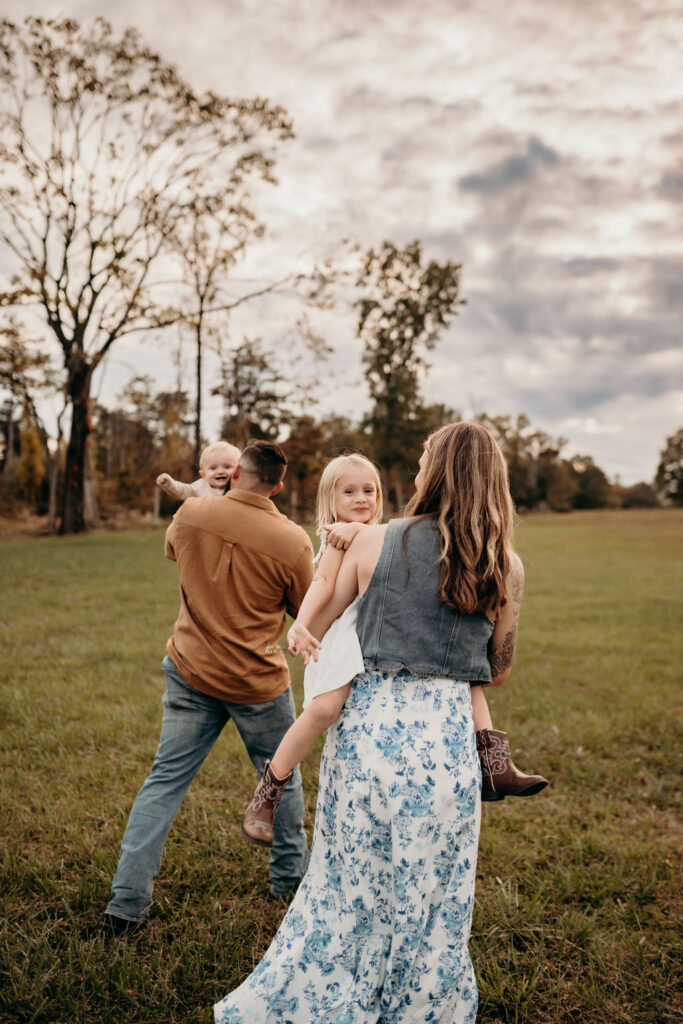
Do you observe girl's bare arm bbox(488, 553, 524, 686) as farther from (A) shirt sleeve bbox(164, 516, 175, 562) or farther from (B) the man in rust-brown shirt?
(A) shirt sleeve bbox(164, 516, 175, 562)

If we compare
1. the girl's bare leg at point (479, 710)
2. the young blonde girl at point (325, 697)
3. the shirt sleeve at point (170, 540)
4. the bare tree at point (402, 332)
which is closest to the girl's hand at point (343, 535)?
the young blonde girl at point (325, 697)

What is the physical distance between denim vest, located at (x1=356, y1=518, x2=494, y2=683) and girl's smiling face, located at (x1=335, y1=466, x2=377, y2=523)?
2.22 feet

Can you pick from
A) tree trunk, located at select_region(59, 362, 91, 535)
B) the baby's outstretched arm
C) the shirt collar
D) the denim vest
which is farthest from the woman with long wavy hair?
tree trunk, located at select_region(59, 362, 91, 535)

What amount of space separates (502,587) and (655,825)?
329cm

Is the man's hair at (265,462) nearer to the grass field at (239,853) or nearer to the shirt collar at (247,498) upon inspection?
the shirt collar at (247,498)

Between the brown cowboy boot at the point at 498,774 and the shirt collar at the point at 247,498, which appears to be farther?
the shirt collar at the point at 247,498

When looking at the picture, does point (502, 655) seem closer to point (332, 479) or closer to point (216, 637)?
point (332, 479)

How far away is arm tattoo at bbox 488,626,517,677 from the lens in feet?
8.41

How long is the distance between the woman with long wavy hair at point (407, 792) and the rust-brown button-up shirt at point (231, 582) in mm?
855

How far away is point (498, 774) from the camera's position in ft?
8.74

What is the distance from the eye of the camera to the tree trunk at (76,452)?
82.2 feet

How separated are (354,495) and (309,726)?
40.9 inches

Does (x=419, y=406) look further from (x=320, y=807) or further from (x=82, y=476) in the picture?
(x=320, y=807)

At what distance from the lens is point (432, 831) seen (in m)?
2.28
